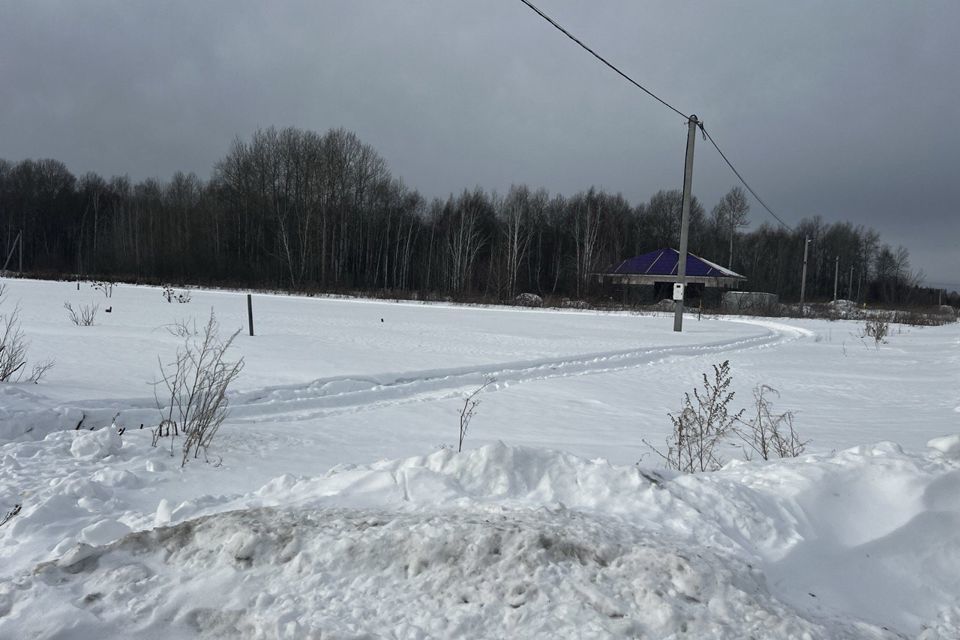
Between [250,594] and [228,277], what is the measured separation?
56.6 m

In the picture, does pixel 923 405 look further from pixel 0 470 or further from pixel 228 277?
pixel 228 277

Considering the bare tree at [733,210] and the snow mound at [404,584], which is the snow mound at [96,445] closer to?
the snow mound at [404,584]

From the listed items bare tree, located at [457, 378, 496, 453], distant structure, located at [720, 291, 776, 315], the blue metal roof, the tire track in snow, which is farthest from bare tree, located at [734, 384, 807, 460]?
the blue metal roof

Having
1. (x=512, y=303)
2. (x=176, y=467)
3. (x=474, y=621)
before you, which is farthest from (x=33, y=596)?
(x=512, y=303)

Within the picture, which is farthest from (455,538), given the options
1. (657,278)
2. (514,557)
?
(657,278)

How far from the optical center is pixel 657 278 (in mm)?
45938

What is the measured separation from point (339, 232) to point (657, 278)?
1150 inches

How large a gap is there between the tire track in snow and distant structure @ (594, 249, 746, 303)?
34.2 metres

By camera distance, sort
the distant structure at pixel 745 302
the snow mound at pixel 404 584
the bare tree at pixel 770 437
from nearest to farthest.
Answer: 1. the snow mound at pixel 404 584
2. the bare tree at pixel 770 437
3. the distant structure at pixel 745 302

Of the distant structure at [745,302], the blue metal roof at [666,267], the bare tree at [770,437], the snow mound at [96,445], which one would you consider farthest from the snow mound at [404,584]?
the blue metal roof at [666,267]

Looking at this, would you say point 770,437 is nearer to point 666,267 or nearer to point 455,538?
point 455,538

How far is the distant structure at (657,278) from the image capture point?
153ft

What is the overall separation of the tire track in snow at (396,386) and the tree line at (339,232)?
29764 millimetres

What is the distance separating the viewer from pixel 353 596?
92.4 inches
